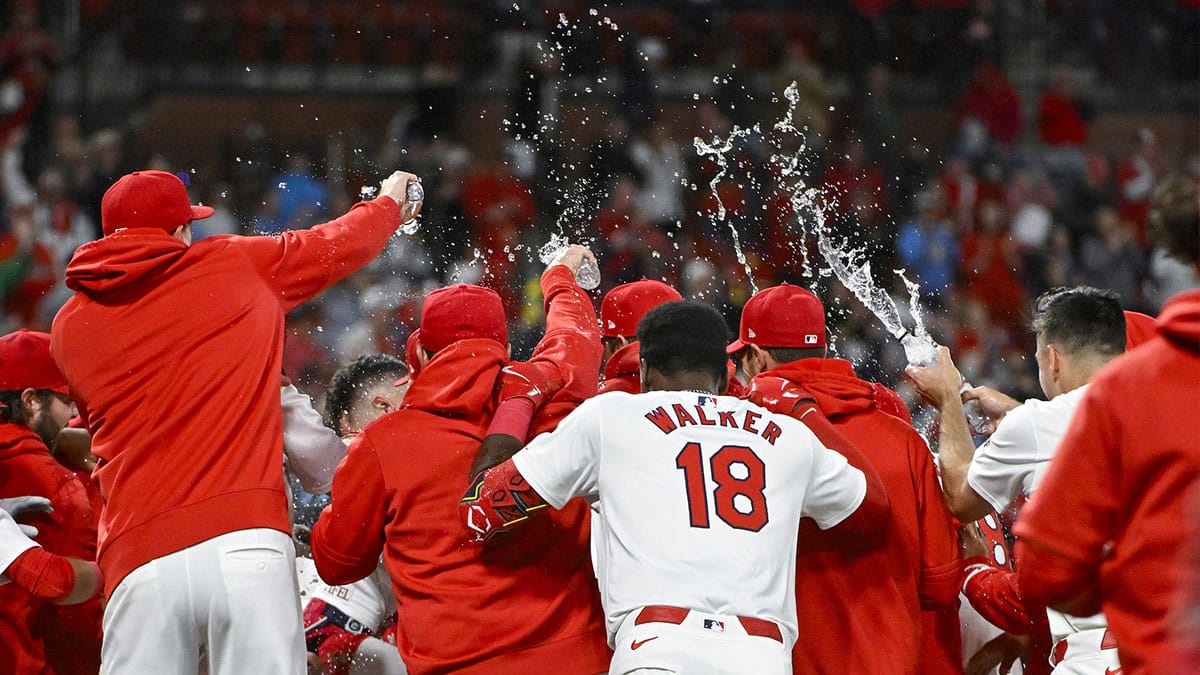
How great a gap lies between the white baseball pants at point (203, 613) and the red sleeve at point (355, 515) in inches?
8.8

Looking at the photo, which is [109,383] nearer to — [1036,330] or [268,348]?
[268,348]

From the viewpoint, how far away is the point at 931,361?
15.5ft

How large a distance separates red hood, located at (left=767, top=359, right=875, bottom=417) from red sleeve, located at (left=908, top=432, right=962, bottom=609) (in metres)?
0.24

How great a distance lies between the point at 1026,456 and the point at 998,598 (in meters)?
0.56

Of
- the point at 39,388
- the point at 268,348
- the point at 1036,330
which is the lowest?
the point at 39,388

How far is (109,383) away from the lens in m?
4.51

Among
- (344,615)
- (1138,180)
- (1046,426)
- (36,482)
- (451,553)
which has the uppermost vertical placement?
(1046,426)

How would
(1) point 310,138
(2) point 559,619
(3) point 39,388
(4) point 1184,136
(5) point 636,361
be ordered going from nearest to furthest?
(2) point 559,619, (5) point 636,361, (3) point 39,388, (1) point 310,138, (4) point 1184,136

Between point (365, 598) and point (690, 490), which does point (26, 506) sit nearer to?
point (365, 598)

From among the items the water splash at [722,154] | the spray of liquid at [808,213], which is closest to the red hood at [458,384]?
the spray of liquid at [808,213]

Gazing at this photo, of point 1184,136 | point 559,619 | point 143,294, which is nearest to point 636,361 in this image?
point 559,619

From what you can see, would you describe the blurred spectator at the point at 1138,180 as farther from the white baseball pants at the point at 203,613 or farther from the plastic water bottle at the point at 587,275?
the white baseball pants at the point at 203,613

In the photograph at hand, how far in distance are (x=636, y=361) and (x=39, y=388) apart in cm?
222

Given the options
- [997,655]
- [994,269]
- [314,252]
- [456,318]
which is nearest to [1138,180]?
[994,269]
